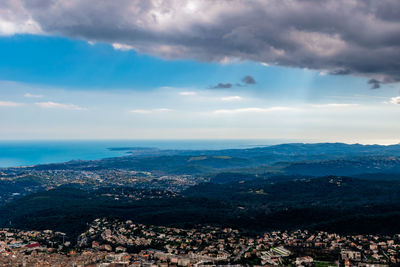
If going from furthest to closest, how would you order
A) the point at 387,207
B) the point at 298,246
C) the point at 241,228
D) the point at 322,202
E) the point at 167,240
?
the point at 322,202
the point at 387,207
the point at 241,228
the point at 167,240
the point at 298,246

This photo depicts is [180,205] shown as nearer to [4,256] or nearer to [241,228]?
[241,228]

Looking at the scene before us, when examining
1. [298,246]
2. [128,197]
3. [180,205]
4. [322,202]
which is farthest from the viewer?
[128,197]

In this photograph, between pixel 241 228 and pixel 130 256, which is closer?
pixel 130 256

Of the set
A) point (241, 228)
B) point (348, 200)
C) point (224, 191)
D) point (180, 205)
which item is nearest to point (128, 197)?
point (180, 205)

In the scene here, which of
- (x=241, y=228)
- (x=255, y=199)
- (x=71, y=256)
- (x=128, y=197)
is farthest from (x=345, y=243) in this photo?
(x=128, y=197)

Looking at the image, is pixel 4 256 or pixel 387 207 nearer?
pixel 4 256

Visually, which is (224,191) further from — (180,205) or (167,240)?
(167,240)
